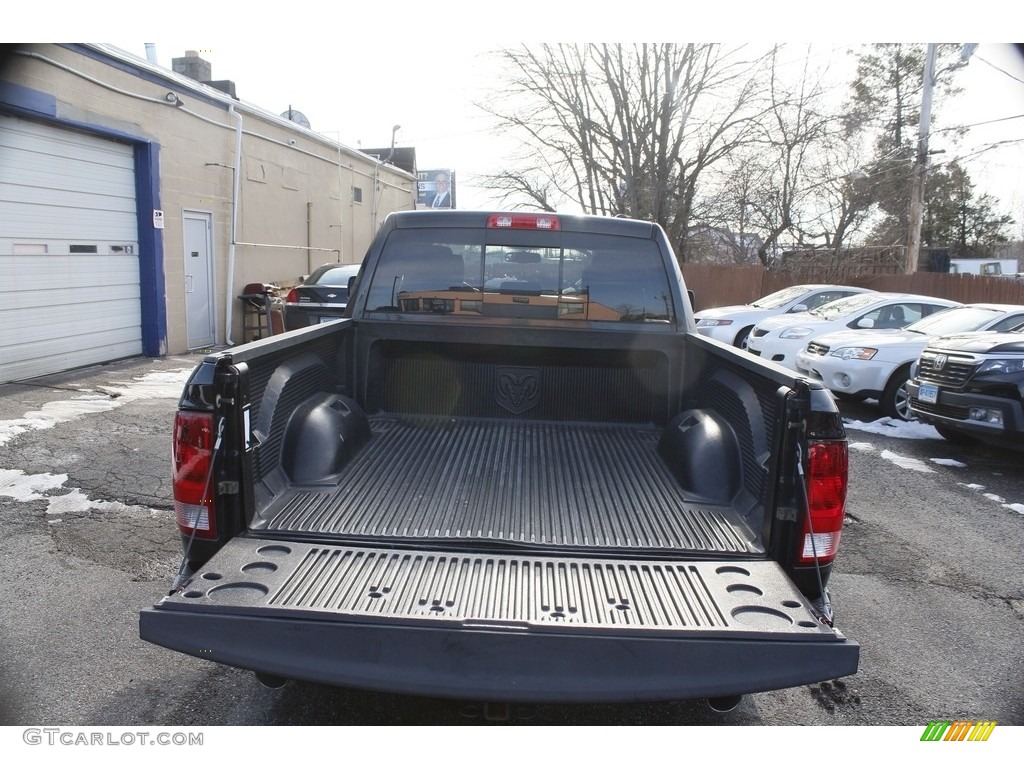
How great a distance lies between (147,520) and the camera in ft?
17.1

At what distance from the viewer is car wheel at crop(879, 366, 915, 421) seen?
31.3ft

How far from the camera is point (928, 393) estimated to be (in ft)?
25.7

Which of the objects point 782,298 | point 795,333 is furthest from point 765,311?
point 795,333

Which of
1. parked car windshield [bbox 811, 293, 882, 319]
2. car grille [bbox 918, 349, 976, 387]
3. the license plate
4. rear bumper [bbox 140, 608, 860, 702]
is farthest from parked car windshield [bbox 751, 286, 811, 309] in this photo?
rear bumper [bbox 140, 608, 860, 702]

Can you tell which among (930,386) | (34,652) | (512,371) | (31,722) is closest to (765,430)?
(512,371)

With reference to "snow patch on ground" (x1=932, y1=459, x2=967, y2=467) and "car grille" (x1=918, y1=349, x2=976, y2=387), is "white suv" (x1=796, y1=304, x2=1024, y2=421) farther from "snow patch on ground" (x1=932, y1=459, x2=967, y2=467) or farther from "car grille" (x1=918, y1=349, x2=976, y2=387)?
"snow patch on ground" (x1=932, y1=459, x2=967, y2=467)

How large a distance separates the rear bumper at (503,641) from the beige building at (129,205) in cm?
913

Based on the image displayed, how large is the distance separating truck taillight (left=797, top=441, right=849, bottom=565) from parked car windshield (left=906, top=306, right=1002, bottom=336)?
754 centimetres

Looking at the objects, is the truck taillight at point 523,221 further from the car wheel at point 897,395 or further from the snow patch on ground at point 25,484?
the car wheel at point 897,395

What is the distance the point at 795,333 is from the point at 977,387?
470 cm

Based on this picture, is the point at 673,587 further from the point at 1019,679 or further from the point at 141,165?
the point at 141,165

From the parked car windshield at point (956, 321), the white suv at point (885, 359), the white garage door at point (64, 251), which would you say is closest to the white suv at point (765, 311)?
the parked car windshield at point (956, 321)

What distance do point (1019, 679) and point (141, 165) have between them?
12.8m

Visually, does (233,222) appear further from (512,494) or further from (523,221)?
(512,494)
